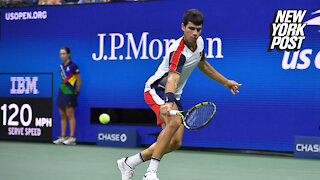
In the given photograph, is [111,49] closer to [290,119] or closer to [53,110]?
[53,110]

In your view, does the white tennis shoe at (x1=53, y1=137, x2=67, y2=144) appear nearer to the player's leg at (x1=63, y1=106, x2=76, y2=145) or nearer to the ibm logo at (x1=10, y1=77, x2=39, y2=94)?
the player's leg at (x1=63, y1=106, x2=76, y2=145)

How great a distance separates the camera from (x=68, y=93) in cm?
819

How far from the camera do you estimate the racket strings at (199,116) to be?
3910 mm

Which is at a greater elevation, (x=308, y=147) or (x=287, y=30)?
(x=287, y=30)

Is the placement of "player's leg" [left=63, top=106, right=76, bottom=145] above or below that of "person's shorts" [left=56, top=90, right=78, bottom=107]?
below

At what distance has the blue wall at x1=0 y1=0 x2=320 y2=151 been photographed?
7105 mm

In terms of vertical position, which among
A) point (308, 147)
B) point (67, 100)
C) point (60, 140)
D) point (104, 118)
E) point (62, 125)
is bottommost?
point (60, 140)

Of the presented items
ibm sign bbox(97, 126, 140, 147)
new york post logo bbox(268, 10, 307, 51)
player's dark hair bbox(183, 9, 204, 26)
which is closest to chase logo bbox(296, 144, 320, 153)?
new york post logo bbox(268, 10, 307, 51)

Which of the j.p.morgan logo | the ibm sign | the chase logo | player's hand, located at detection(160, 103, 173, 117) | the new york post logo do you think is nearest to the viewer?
player's hand, located at detection(160, 103, 173, 117)

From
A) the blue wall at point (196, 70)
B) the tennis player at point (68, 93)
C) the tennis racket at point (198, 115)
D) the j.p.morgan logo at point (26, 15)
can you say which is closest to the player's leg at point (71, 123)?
the tennis player at point (68, 93)

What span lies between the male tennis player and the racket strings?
15 cm

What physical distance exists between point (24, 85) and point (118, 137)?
1.91 metres

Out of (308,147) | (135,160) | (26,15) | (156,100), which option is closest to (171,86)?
(156,100)

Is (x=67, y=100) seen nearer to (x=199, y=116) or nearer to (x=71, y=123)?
(x=71, y=123)
